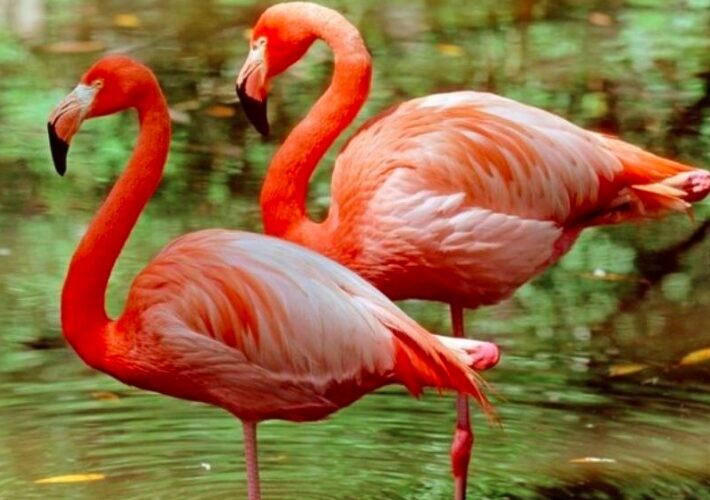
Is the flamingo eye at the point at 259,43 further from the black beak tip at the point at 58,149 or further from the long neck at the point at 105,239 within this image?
the black beak tip at the point at 58,149

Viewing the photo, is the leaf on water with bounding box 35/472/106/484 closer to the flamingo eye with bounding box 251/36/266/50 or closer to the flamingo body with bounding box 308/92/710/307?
the flamingo body with bounding box 308/92/710/307

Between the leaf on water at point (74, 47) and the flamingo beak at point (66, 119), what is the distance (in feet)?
15.6

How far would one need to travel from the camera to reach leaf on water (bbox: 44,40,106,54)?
8.95 metres

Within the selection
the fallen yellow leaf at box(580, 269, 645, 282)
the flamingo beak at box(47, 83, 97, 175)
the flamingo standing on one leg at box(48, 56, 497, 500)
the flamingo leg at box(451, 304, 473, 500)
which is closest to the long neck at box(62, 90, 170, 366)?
the flamingo standing on one leg at box(48, 56, 497, 500)

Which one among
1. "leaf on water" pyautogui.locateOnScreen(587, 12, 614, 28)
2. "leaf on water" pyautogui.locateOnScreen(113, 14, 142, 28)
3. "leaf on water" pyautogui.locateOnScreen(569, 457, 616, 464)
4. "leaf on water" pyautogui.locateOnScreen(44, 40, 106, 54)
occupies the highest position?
"leaf on water" pyautogui.locateOnScreen(113, 14, 142, 28)

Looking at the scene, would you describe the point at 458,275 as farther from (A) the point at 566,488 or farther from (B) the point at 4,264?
(B) the point at 4,264

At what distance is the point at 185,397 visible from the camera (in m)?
4.22

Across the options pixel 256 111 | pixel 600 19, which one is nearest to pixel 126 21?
pixel 600 19

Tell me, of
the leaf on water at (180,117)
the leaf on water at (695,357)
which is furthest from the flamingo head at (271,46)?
the leaf on water at (180,117)

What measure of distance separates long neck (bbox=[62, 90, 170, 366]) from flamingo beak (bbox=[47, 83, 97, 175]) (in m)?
0.13

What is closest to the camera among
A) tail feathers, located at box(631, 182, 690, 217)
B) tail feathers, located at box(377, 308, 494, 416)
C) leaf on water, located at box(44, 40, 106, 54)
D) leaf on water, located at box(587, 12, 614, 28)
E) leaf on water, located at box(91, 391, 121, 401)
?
tail feathers, located at box(377, 308, 494, 416)

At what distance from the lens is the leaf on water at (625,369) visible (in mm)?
5520

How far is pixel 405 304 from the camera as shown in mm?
6180

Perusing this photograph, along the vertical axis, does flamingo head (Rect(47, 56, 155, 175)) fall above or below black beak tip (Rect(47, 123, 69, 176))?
above
